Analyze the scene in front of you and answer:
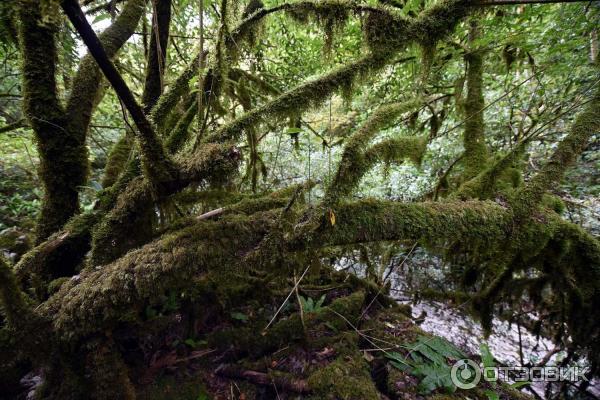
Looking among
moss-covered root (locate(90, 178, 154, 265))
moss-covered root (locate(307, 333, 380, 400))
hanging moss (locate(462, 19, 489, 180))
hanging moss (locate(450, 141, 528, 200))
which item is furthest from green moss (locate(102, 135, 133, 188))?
→ hanging moss (locate(462, 19, 489, 180))

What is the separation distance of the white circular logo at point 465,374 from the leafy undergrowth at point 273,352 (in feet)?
0.15

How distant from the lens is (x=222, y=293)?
2234 millimetres

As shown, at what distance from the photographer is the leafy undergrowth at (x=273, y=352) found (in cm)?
168

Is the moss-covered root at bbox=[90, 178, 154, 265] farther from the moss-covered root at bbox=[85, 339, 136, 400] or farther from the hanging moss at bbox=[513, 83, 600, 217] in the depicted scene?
the hanging moss at bbox=[513, 83, 600, 217]

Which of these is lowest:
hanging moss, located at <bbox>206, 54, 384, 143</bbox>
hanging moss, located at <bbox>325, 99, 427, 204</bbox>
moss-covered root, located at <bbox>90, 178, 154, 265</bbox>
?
moss-covered root, located at <bbox>90, 178, 154, 265</bbox>

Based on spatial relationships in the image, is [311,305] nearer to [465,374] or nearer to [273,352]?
[273,352]

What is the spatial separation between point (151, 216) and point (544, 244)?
2767 mm

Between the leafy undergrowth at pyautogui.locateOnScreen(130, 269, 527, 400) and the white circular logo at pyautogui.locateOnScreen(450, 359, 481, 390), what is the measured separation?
0.05 meters

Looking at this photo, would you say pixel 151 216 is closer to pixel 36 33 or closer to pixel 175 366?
pixel 175 366

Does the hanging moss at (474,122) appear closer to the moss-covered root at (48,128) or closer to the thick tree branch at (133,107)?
the thick tree branch at (133,107)

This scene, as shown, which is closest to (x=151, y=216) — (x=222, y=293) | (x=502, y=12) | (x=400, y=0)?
(x=222, y=293)

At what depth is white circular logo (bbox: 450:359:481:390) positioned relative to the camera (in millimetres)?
1872

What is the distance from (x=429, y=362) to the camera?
2.06m

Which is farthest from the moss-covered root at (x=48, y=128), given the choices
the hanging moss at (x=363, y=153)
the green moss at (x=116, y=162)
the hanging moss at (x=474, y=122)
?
the hanging moss at (x=474, y=122)
